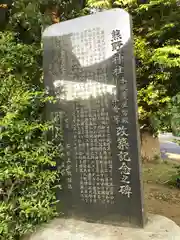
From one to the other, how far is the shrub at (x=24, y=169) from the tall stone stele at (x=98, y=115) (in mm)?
206

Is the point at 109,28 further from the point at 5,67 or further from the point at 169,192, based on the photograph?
the point at 169,192

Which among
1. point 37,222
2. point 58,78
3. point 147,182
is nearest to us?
point 37,222

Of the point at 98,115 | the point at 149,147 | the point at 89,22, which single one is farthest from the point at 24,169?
the point at 149,147

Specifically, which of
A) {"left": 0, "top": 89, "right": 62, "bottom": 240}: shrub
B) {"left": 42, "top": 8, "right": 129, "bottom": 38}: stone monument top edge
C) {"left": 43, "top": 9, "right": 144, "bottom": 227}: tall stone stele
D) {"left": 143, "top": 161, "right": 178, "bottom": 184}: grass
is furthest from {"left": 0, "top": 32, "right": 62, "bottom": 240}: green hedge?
{"left": 143, "top": 161, "right": 178, "bottom": 184}: grass

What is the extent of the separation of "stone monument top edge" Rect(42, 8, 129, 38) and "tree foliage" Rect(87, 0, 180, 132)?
9.89 ft

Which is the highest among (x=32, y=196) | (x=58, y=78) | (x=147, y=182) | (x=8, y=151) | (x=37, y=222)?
(x=58, y=78)

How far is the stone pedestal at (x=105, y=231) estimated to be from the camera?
3092mm

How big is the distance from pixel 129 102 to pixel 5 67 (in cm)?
236

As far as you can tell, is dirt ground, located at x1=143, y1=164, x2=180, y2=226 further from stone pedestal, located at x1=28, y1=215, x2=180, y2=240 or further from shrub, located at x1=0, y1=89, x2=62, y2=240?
shrub, located at x1=0, y1=89, x2=62, y2=240

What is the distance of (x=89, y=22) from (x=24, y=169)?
83.6 inches

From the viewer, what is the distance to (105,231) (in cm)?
328

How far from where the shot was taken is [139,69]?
7320 mm

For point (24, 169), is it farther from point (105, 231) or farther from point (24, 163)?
point (105, 231)

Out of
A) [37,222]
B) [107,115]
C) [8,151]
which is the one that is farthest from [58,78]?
[37,222]
